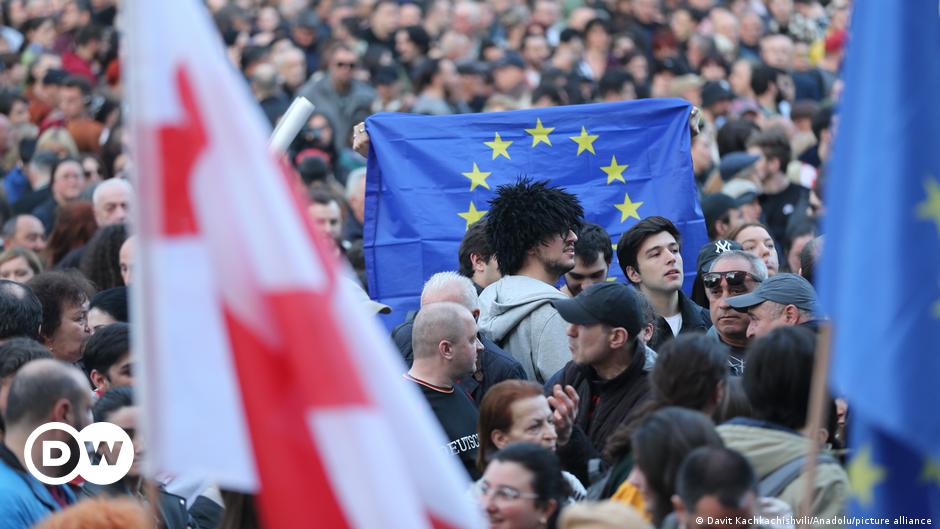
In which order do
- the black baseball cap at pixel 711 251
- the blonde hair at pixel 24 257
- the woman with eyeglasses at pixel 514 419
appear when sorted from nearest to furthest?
1. the woman with eyeglasses at pixel 514 419
2. the black baseball cap at pixel 711 251
3. the blonde hair at pixel 24 257

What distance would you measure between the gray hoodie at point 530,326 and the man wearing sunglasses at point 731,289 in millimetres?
708

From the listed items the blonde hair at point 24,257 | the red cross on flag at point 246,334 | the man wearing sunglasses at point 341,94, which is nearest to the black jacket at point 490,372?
the red cross on flag at point 246,334

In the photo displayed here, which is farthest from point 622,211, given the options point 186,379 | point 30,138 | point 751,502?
point 30,138

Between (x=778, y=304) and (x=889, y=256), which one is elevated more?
(x=889, y=256)

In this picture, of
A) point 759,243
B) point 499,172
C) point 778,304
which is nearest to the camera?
point 778,304

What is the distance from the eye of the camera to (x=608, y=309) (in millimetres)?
6883

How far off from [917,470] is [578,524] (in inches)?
36.9

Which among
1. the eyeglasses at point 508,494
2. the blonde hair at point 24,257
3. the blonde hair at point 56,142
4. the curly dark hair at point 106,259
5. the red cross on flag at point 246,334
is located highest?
the red cross on flag at point 246,334

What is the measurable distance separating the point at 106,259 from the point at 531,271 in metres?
2.84

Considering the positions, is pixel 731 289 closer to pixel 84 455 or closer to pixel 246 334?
pixel 84 455

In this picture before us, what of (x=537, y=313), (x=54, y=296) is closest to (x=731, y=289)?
(x=537, y=313)

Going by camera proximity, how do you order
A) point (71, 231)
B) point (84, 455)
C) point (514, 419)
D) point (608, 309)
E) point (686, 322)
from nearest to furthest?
point (84, 455), point (514, 419), point (608, 309), point (686, 322), point (71, 231)

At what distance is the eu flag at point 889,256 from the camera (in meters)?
4.24

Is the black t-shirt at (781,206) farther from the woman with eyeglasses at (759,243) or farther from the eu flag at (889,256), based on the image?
the eu flag at (889,256)
